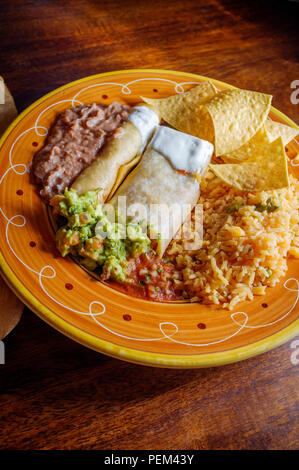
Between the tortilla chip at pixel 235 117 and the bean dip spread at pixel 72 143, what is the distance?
51cm

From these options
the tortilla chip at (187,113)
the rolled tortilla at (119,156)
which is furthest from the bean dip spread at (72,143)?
the tortilla chip at (187,113)

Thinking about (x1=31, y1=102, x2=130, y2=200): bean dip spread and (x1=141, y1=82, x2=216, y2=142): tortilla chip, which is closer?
(x1=31, y1=102, x2=130, y2=200): bean dip spread

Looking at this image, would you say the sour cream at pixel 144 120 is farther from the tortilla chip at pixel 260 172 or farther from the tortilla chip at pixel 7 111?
the tortilla chip at pixel 7 111

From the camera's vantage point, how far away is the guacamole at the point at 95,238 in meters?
1.75

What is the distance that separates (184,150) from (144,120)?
12.5 inches

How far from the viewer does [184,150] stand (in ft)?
7.03

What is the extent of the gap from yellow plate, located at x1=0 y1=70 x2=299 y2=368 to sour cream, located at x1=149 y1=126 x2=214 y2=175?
671mm

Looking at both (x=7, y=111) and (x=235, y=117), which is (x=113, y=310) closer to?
(x=235, y=117)

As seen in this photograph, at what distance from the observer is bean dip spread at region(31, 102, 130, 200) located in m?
2.02

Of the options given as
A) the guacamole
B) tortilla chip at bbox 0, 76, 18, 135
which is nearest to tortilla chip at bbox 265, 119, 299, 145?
the guacamole

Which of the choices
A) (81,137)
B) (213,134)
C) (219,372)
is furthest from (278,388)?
(81,137)

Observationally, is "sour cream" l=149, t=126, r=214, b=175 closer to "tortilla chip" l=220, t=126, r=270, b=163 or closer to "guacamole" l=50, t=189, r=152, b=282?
"tortilla chip" l=220, t=126, r=270, b=163

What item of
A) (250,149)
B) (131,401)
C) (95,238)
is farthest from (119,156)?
(131,401)

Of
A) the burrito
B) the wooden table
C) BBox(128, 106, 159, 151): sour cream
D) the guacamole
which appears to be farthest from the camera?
BBox(128, 106, 159, 151): sour cream
